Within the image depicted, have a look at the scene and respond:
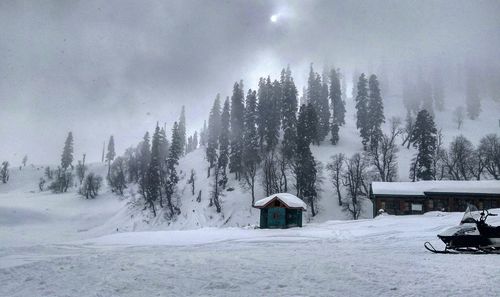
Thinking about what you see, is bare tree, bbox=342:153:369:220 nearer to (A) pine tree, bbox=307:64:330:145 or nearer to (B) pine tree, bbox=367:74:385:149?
(B) pine tree, bbox=367:74:385:149

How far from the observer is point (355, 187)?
160 feet

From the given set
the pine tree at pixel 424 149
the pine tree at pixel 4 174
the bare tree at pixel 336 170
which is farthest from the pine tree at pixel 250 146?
the pine tree at pixel 4 174

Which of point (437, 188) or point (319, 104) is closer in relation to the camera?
point (437, 188)

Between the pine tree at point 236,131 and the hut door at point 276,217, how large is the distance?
2569 centimetres

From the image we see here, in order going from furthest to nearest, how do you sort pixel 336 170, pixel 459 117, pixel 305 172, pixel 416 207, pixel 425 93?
pixel 425 93 → pixel 459 117 → pixel 336 170 → pixel 305 172 → pixel 416 207

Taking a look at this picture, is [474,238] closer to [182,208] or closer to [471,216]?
[471,216]

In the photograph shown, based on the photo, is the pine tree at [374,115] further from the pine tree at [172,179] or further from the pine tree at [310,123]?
the pine tree at [172,179]

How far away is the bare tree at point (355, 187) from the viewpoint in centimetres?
4591

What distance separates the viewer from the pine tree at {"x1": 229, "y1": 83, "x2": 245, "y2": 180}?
58.8 metres

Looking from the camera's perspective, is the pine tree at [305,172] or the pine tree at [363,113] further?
the pine tree at [363,113]

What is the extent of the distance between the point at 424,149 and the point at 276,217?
103ft

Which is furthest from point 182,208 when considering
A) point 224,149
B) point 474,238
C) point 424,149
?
point 474,238

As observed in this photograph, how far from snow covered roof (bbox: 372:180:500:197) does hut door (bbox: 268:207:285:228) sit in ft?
51.1

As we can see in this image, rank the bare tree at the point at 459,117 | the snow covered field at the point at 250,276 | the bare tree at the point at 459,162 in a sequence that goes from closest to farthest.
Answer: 1. the snow covered field at the point at 250,276
2. the bare tree at the point at 459,162
3. the bare tree at the point at 459,117
